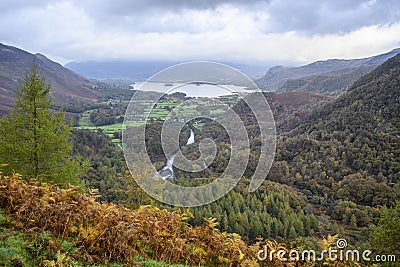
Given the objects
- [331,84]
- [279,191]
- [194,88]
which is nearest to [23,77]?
[279,191]

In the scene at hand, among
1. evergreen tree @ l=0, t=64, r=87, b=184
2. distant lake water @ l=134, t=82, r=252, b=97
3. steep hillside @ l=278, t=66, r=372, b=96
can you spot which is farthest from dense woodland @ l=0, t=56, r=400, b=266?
steep hillside @ l=278, t=66, r=372, b=96

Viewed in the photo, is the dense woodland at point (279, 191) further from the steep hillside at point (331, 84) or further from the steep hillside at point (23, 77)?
the steep hillside at point (331, 84)

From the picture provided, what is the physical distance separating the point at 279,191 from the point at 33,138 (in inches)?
1151

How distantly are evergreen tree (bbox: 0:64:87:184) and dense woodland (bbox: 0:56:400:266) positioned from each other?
3.08 ft

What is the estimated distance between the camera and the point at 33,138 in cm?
1206

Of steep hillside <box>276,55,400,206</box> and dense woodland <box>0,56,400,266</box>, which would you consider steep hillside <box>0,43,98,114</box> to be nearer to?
dense woodland <box>0,56,400,266</box>

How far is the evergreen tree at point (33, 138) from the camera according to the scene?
11.9 metres

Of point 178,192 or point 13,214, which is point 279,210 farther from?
point 13,214

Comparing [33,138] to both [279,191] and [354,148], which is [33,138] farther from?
[354,148]

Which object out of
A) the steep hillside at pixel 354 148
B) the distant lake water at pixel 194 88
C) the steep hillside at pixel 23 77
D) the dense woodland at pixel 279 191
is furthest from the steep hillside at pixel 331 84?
the distant lake water at pixel 194 88

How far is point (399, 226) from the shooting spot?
1467cm

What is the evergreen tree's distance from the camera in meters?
11.9

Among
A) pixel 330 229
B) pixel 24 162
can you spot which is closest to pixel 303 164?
pixel 330 229

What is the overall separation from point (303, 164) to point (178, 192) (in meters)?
41.6
